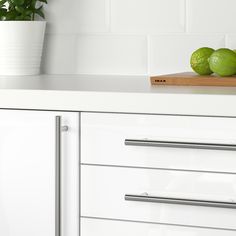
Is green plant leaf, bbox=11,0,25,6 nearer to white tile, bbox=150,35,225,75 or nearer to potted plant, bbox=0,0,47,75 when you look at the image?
potted plant, bbox=0,0,47,75

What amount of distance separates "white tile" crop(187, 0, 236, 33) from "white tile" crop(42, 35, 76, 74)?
40 cm

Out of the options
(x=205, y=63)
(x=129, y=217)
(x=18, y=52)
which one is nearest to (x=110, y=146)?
(x=129, y=217)

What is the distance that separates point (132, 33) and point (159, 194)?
0.82m

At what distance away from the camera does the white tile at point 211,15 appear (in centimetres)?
222

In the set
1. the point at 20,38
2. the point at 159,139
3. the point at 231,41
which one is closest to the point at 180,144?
the point at 159,139

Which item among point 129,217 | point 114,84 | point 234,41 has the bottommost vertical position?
point 129,217

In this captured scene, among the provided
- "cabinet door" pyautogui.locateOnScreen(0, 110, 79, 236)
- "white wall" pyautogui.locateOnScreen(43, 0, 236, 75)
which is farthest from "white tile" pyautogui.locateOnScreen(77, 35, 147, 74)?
"cabinet door" pyautogui.locateOnScreen(0, 110, 79, 236)

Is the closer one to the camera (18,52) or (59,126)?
(59,126)

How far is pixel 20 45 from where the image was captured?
2262 millimetres

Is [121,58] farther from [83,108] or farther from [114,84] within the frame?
[83,108]

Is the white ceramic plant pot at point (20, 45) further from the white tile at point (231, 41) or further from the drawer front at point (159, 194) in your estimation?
the drawer front at point (159, 194)

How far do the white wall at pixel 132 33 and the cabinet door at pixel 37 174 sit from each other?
2.24 feet

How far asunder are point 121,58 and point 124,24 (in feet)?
0.36

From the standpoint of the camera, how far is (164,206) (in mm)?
1644
